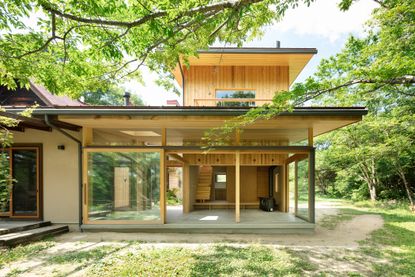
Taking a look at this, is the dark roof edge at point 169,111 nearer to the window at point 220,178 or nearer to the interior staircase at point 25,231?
the interior staircase at point 25,231

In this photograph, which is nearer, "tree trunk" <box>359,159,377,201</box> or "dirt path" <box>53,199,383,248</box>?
"dirt path" <box>53,199,383,248</box>

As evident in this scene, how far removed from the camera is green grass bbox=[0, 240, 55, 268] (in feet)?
14.3

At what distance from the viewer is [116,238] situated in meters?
5.76

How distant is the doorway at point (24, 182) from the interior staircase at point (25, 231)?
0.44 m

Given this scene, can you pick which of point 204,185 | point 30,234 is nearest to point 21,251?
point 30,234

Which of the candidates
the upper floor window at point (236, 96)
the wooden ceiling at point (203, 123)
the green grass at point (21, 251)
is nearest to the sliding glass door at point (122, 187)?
the wooden ceiling at point (203, 123)

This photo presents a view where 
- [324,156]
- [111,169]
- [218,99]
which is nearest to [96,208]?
[111,169]

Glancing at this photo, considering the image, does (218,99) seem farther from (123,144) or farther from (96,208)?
(96,208)

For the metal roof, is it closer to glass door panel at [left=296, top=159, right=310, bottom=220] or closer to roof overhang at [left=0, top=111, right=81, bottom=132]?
roof overhang at [left=0, top=111, right=81, bottom=132]

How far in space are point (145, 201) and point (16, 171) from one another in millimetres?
3792

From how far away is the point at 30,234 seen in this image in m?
5.52

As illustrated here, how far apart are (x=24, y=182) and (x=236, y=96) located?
7338mm

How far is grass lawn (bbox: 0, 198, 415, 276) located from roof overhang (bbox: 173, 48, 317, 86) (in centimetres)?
569

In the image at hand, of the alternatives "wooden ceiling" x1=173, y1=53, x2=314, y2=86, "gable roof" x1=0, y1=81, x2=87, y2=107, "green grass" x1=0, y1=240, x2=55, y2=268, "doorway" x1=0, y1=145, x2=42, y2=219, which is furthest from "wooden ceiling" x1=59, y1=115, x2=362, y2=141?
"gable roof" x1=0, y1=81, x2=87, y2=107
